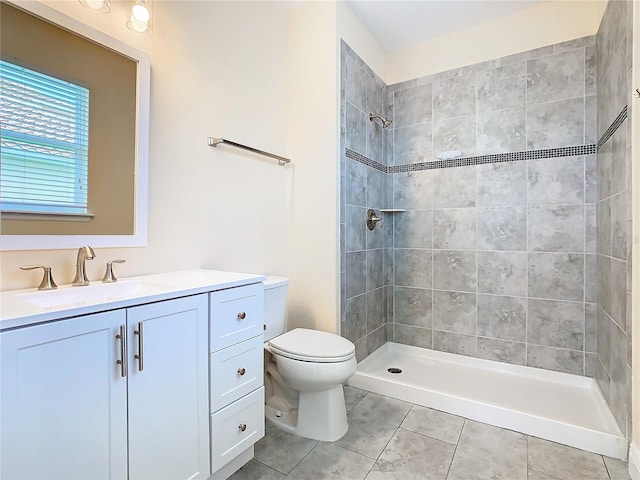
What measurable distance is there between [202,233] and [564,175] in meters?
2.40

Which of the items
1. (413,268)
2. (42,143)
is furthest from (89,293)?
(413,268)

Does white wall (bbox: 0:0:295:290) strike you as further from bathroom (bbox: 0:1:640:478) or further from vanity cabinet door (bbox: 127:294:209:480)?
vanity cabinet door (bbox: 127:294:209:480)

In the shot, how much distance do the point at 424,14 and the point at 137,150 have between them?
2212 millimetres

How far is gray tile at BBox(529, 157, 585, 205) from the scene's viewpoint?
224 centimetres

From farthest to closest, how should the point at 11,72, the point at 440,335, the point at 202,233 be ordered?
the point at 440,335 → the point at 202,233 → the point at 11,72

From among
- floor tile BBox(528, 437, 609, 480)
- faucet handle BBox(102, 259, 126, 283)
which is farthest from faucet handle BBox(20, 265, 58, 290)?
floor tile BBox(528, 437, 609, 480)

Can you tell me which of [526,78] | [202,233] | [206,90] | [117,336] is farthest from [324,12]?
[117,336]

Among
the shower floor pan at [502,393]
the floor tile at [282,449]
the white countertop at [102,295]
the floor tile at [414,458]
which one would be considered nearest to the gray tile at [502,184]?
the shower floor pan at [502,393]

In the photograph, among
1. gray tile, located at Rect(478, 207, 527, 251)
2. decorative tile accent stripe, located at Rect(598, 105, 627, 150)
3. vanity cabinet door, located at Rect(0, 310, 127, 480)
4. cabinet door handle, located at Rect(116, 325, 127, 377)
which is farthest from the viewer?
gray tile, located at Rect(478, 207, 527, 251)

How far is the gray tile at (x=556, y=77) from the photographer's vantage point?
2244mm

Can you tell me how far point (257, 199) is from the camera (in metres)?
2.20

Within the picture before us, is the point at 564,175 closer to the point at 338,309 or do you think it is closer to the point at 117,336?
the point at 338,309

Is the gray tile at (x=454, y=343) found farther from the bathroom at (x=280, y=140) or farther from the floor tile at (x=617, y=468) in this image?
the floor tile at (x=617, y=468)

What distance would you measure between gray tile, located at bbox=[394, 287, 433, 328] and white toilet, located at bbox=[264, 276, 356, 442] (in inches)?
44.9
